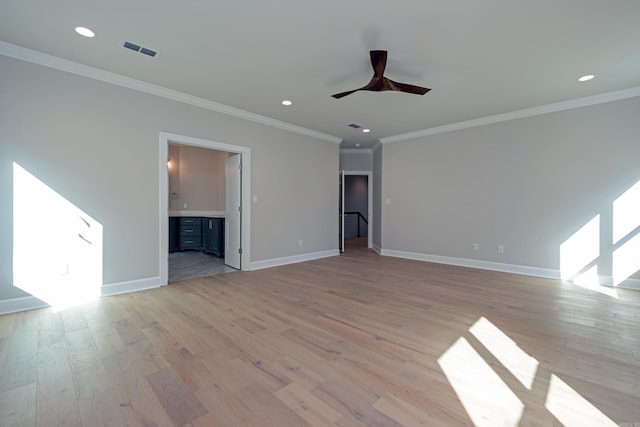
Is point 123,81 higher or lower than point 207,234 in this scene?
higher

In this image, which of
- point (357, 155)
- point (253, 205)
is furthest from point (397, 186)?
point (253, 205)

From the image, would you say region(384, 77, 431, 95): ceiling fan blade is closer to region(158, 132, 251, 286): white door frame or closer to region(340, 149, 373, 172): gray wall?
region(158, 132, 251, 286): white door frame

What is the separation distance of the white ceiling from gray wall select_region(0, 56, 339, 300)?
14.4 inches

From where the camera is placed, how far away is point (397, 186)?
249 inches

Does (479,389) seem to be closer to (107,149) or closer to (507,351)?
(507,351)

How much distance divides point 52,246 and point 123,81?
213 cm

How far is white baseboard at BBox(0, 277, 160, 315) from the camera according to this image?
9.26ft

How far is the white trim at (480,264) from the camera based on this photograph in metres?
4.48

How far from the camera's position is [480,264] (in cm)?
514

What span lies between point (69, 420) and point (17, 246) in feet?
8.12

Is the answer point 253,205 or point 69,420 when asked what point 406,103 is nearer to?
point 253,205

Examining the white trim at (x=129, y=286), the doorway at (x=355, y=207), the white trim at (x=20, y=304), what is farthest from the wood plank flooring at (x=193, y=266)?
the doorway at (x=355, y=207)

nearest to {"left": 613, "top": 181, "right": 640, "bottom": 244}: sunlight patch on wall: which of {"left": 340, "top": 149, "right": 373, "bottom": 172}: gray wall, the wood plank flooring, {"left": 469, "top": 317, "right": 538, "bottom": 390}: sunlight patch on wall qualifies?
{"left": 469, "top": 317, "right": 538, "bottom": 390}: sunlight patch on wall

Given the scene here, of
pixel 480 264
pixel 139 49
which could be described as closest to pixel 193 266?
pixel 139 49
